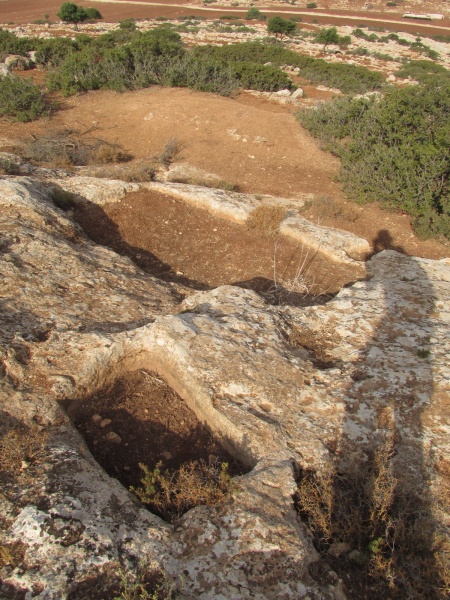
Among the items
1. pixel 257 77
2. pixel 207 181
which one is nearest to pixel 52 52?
pixel 257 77

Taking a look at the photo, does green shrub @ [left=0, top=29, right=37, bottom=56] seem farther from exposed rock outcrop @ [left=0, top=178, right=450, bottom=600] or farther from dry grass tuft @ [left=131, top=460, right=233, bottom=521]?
dry grass tuft @ [left=131, top=460, right=233, bottom=521]

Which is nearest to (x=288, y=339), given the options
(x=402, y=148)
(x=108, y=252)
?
(x=108, y=252)

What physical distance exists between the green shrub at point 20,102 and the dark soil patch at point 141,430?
1192 centimetres

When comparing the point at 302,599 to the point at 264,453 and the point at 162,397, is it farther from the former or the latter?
the point at 162,397

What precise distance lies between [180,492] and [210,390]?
3.02 feet

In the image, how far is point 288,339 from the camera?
4629 mm

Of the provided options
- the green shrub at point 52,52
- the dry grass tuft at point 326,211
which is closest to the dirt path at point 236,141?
the dry grass tuft at point 326,211

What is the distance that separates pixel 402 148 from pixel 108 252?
7138mm

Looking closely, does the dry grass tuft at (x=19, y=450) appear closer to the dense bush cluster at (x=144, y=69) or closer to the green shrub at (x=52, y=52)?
the dense bush cluster at (x=144, y=69)

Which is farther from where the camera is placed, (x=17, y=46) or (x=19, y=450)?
(x=17, y=46)

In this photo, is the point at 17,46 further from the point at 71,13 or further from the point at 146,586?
the point at 146,586

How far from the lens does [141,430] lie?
3729 millimetres

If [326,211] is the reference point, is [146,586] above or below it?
below

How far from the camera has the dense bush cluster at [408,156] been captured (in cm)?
864
